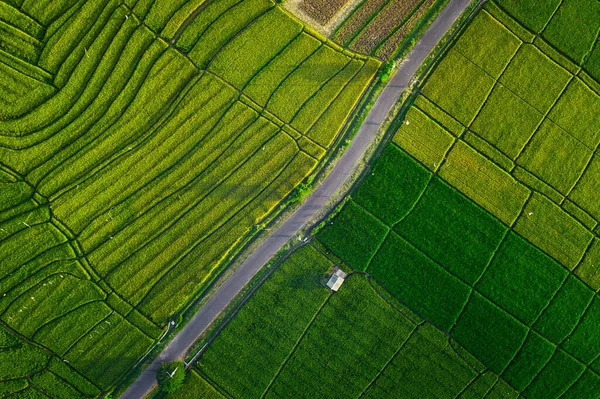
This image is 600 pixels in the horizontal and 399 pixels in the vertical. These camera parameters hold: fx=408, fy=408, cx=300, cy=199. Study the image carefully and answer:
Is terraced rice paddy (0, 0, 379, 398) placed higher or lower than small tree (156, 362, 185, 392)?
higher

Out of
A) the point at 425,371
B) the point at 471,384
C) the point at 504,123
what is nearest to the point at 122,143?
the point at 425,371

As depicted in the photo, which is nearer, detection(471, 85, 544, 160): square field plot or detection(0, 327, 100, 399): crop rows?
detection(0, 327, 100, 399): crop rows

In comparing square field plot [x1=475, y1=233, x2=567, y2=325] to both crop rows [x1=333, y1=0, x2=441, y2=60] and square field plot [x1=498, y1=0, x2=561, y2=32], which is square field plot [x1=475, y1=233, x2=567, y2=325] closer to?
square field plot [x1=498, y1=0, x2=561, y2=32]

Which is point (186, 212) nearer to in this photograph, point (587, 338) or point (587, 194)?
point (587, 194)

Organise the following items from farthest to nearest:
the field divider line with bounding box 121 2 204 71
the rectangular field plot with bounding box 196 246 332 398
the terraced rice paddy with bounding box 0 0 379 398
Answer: the field divider line with bounding box 121 2 204 71, the rectangular field plot with bounding box 196 246 332 398, the terraced rice paddy with bounding box 0 0 379 398

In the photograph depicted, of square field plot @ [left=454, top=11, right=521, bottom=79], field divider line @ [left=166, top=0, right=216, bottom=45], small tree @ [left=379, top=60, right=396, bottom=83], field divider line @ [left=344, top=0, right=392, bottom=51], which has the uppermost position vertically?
square field plot @ [left=454, top=11, right=521, bottom=79]

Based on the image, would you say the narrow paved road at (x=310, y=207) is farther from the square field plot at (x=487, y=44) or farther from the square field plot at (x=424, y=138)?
the square field plot at (x=424, y=138)

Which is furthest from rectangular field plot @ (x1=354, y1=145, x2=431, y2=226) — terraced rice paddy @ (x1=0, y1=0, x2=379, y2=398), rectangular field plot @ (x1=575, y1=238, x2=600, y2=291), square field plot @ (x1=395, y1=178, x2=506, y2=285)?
rectangular field plot @ (x1=575, y1=238, x2=600, y2=291)
